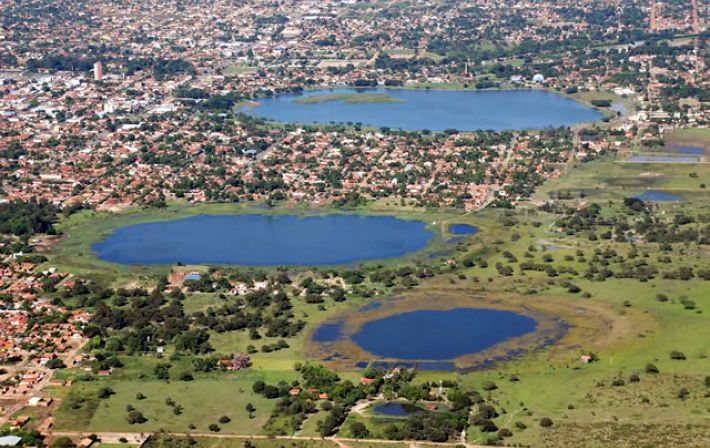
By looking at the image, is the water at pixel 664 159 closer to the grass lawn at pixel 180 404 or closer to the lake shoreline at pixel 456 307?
the lake shoreline at pixel 456 307

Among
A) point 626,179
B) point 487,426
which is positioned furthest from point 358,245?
point 487,426

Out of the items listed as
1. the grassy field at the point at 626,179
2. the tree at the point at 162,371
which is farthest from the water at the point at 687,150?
the tree at the point at 162,371

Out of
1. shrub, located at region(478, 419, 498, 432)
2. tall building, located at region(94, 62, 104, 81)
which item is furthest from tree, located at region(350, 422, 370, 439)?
tall building, located at region(94, 62, 104, 81)

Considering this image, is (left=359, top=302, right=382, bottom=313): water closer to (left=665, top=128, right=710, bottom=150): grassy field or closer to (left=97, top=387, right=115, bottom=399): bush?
(left=97, top=387, right=115, bottom=399): bush

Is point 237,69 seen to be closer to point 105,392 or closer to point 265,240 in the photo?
point 265,240

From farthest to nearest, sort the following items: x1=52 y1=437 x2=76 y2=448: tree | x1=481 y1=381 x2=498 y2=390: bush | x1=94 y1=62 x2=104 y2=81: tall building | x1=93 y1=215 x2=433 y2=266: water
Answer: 1. x1=94 y1=62 x2=104 y2=81: tall building
2. x1=93 y1=215 x2=433 y2=266: water
3. x1=481 y1=381 x2=498 y2=390: bush
4. x1=52 y1=437 x2=76 y2=448: tree

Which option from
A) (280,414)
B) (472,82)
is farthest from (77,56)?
(280,414)

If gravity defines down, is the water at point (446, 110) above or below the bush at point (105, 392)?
below
